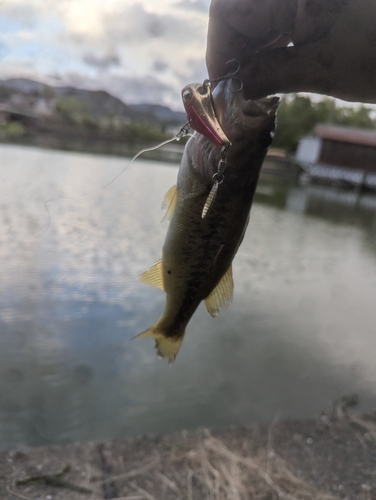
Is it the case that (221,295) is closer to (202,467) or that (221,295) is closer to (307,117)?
(202,467)

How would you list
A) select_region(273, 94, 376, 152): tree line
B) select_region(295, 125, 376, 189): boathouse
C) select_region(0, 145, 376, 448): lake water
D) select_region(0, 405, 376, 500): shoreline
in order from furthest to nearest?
select_region(295, 125, 376, 189): boathouse < select_region(273, 94, 376, 152): tree line < select_region(0, 145, 376, 448): lake water < select_region(0, 405, 376, 500): shoreline

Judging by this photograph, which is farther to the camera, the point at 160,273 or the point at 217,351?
the point at 217,351

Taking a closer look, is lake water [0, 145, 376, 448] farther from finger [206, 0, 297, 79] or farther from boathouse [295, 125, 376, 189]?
boathouse [295, 125, 376, 189]

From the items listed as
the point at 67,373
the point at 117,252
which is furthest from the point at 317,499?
the point at 117,252

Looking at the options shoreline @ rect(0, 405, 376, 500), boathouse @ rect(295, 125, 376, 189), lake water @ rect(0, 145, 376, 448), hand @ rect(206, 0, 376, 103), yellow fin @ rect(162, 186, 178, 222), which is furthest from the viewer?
boathouse @ rect(295, 125, 376, 189)

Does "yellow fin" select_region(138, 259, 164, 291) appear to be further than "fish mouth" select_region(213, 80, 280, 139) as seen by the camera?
Yes

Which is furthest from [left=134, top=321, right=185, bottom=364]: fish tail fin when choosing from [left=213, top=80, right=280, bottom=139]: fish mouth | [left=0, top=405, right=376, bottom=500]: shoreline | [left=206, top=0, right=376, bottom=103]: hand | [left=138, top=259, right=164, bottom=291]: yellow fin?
[left=0, top=405, right=376, bottom=500]: shoreline

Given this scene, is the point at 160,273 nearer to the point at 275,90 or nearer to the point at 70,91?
the point at 275,90

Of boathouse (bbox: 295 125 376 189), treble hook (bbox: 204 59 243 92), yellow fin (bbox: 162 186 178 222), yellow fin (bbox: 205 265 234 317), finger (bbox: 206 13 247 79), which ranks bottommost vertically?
boathouse (bbox: 295 125 376 189)
